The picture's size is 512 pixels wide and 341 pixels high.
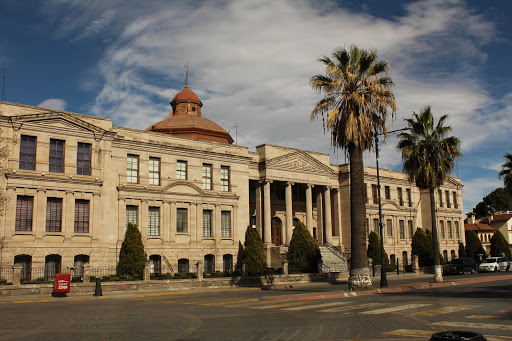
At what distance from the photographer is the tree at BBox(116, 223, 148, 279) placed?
35.8 metres

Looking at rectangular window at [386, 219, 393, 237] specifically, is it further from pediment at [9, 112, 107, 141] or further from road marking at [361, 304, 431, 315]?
road marking at [361, 304, 431, 315]

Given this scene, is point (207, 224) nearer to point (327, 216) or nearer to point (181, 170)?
point (181, 170)

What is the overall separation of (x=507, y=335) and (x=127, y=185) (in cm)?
3202

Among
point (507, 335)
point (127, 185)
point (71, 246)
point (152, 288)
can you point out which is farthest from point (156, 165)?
point (507, 335)

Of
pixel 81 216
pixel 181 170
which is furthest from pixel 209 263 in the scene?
pixel 81 216

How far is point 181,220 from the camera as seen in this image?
42.4 meters

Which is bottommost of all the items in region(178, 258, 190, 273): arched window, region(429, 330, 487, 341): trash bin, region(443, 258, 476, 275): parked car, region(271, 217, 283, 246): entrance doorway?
region(443, 258, 476, 275): parked car

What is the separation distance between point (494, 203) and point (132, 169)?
112m

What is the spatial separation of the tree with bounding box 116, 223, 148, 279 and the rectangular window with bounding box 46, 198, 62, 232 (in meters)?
4.78

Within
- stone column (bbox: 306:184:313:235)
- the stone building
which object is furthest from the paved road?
stone column (bbox: 306:184:313:235)

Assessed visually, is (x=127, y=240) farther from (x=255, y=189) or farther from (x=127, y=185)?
(x=255, y=189)

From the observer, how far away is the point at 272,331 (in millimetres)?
13172

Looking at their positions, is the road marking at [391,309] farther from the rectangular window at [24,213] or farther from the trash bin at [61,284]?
the rectangular window at [24,213]

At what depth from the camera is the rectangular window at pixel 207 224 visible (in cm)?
4384
